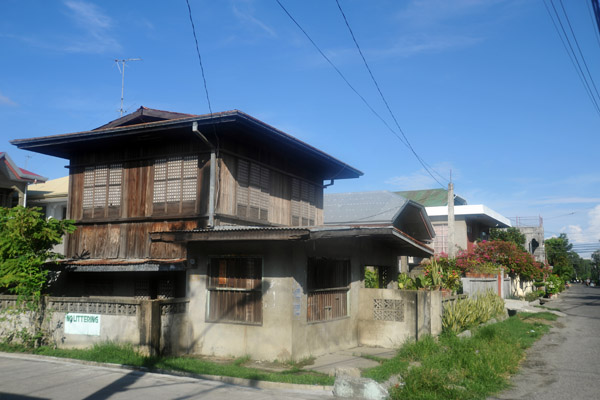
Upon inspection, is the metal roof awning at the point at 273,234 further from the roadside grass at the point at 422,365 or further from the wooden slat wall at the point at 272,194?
the roadside grass at the point at 422,365

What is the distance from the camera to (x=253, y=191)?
568 inches

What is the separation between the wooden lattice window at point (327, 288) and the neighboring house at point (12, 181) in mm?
14834

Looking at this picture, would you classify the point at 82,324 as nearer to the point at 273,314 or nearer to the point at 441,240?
the point at 273,314

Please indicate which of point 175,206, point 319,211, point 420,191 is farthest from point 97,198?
point 420,191

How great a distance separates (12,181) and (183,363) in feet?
51.6

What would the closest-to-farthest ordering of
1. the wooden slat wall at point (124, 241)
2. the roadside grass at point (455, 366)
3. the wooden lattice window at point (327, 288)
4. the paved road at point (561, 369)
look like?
the roadside grass at point (455, 366), the paved road at point (561, 369), the wooden lattice window at point (327, 288), the wooden slat wall at point (124, 241)

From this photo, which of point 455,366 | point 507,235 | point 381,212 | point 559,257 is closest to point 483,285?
point 381,212

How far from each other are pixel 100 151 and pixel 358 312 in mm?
8757

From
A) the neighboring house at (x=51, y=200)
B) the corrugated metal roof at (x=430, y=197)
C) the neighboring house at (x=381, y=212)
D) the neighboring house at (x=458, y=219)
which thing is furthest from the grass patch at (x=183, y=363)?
the corrugated metal roof at (x=430, y=197)

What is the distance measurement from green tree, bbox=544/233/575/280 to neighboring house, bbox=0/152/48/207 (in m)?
51.9

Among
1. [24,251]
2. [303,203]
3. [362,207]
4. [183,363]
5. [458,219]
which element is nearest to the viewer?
[183,363]

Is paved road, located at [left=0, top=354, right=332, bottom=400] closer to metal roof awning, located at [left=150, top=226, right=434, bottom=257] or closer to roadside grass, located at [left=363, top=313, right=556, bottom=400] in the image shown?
roadside grass, located at [left=363, top=313, right=556, bottom=400]

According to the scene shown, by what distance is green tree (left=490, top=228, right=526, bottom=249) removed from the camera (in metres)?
41.2

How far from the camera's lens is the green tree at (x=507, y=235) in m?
41.2
